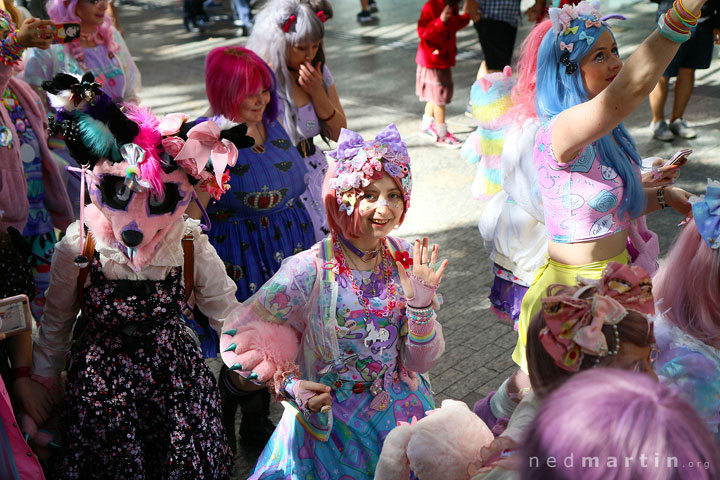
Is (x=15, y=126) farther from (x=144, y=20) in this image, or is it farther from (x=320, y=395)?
(x=144, y=20)

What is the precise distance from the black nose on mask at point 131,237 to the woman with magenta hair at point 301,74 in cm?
167

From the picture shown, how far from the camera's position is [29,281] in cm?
294

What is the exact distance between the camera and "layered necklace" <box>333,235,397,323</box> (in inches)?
112

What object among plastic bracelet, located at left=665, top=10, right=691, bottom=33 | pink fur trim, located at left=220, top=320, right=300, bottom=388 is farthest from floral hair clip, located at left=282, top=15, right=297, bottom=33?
plastic bracelet, located at left=665, top=10, right=691, bottom=33

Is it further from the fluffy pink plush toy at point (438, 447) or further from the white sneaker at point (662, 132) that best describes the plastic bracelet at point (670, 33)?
the white sneaker at point (662, 132)

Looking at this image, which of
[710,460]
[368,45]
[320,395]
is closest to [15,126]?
[320,395]

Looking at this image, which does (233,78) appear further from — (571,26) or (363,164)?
(571,26)

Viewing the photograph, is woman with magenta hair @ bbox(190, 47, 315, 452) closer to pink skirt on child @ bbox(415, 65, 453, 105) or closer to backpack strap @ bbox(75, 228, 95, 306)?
backpack strap @ bbox(75, 228, 95, 306)

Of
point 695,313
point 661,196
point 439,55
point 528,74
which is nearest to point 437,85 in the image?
point 439,55

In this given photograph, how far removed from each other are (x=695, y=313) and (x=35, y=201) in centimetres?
325

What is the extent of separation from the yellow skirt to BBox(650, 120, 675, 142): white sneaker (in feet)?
13.2

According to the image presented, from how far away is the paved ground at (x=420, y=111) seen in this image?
4535mm

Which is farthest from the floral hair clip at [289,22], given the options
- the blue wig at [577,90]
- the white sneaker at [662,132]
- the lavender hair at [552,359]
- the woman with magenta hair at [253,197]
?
the white sneaker at [662,132]

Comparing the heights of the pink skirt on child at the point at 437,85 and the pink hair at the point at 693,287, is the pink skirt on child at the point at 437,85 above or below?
below
